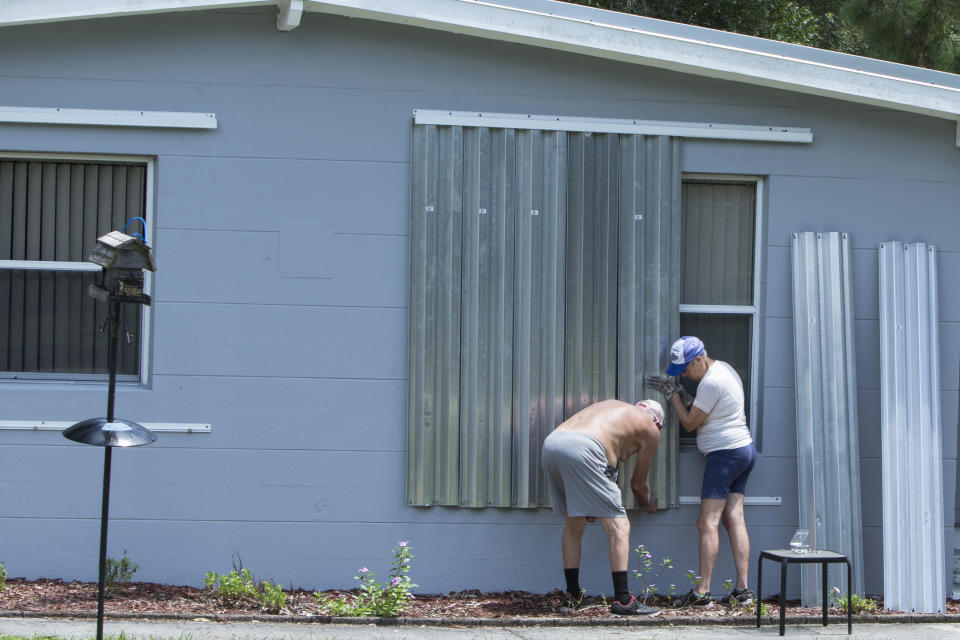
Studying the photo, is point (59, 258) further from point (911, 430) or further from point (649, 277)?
point (911, 430)

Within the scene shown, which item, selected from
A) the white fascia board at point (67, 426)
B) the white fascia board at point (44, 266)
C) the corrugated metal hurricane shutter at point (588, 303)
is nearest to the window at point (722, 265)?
the corrugated metal hurricane shutter at point (588, 303)

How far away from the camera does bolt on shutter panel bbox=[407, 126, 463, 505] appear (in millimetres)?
6938

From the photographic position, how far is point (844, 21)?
1310 centimetres

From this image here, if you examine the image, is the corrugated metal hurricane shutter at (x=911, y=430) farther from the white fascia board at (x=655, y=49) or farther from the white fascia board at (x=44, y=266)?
the white fascia board at (x=44, y=266)

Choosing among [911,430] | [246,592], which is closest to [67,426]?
[246,592]

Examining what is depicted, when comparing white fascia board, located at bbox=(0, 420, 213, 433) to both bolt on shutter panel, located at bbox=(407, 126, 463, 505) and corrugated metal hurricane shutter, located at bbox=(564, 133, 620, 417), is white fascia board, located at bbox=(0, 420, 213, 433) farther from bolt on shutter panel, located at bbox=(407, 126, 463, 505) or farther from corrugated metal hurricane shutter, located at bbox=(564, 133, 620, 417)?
corrugated metal hurricane shutter, located at bbox=(564, 133, 620, 417)

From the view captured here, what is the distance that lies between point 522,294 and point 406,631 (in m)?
2.36

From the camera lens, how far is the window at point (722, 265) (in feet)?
24.1

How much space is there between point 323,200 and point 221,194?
2.25 ft

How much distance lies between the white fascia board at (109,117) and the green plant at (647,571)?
13.6ft

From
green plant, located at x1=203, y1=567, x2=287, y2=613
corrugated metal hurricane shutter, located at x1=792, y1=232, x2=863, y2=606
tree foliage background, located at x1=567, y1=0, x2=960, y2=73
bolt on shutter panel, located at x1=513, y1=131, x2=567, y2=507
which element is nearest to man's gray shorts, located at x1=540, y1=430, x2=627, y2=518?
bolt on shutter panel, located at x1=513, y1=131, x2=567, y2=507

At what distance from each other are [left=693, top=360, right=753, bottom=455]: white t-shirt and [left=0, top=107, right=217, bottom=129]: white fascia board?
3.75 m

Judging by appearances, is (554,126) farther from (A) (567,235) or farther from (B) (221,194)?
(B) (221,194)

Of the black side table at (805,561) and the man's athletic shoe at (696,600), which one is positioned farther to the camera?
the man's athletic shoe at (696,600)
